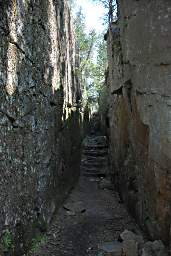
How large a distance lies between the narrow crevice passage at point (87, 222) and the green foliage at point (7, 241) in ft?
3.30

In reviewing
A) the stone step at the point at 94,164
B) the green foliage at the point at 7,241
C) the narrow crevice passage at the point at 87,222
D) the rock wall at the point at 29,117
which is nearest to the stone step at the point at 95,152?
the stone step at the point at 94,164

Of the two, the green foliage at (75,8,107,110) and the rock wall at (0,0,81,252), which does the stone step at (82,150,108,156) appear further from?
the green foliage at (75,8,107,110)

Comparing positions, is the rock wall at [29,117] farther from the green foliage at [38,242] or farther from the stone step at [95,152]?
the stone step at [95,152]

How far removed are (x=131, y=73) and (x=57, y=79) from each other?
2323 mm

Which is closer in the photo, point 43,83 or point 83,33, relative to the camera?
point 43,83

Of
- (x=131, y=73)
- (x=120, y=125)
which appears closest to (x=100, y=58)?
(x=120, y=125)

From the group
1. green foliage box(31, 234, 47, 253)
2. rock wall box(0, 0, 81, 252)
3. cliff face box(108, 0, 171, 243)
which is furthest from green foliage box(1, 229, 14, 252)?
cliff face box(108, 0, 171, 243)

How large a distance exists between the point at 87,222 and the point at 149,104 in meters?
3.15

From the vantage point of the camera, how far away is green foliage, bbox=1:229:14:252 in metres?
5.08

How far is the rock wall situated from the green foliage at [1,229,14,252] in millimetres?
96

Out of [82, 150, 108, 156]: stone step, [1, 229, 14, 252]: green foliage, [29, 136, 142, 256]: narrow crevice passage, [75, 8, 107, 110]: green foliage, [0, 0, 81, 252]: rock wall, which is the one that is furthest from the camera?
[75, 8, 107, 110]: green foliage

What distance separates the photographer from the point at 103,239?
7234mm

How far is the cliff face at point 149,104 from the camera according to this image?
20.1 ft

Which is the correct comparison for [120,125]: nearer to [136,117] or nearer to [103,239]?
[136,117]
